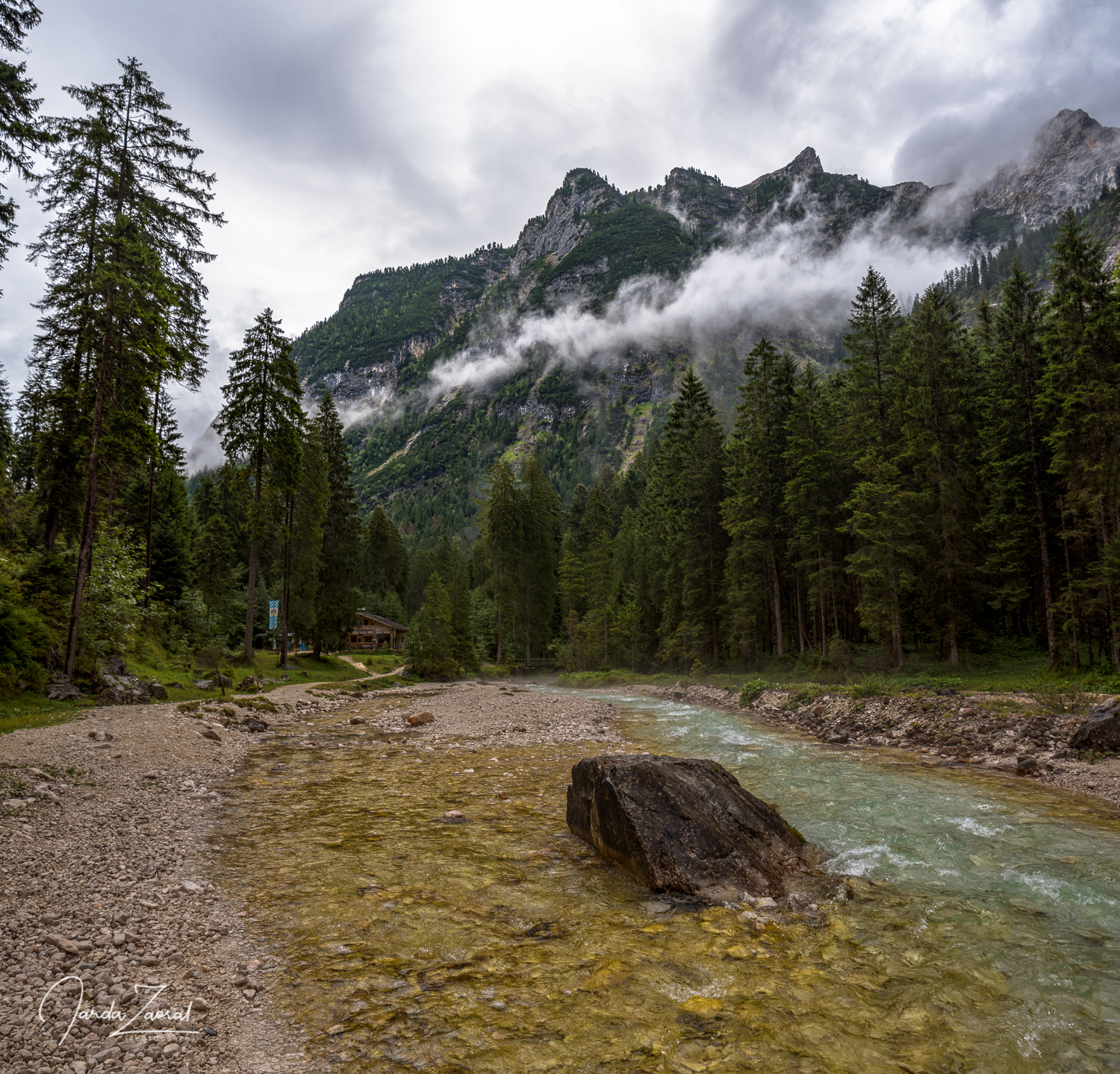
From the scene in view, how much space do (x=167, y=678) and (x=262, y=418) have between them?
1607cm

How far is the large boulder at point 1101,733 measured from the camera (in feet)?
40.8

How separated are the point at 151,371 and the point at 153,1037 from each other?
66.9 feet

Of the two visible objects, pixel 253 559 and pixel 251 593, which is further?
pixel 253 559

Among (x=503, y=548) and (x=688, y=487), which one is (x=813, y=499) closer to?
(x=688, y=487)

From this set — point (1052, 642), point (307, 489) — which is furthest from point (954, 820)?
point (307, 489)

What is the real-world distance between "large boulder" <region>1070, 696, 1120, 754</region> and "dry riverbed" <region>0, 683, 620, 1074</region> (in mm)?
16210

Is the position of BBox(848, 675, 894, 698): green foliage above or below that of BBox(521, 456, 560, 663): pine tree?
below

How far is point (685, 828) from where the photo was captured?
7.41 metres

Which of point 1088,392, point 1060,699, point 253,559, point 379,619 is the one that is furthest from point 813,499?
point 379,619

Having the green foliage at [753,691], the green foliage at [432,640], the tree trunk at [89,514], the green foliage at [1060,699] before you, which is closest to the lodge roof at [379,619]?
the green foliage at [432,640]

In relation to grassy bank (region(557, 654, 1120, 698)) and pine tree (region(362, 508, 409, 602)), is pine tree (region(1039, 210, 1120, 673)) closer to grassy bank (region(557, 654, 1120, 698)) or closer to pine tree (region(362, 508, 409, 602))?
grassy bank (region(557, 654, 1120, 698))

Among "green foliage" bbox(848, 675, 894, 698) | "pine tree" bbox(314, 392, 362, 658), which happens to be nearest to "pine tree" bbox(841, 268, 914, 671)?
"green foliage" bbox(848, 675, 894, 698)

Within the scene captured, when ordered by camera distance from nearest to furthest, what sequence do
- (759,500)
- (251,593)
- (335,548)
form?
(251,593)
(759,500)
(335,548)

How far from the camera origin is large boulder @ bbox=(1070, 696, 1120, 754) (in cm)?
1244
